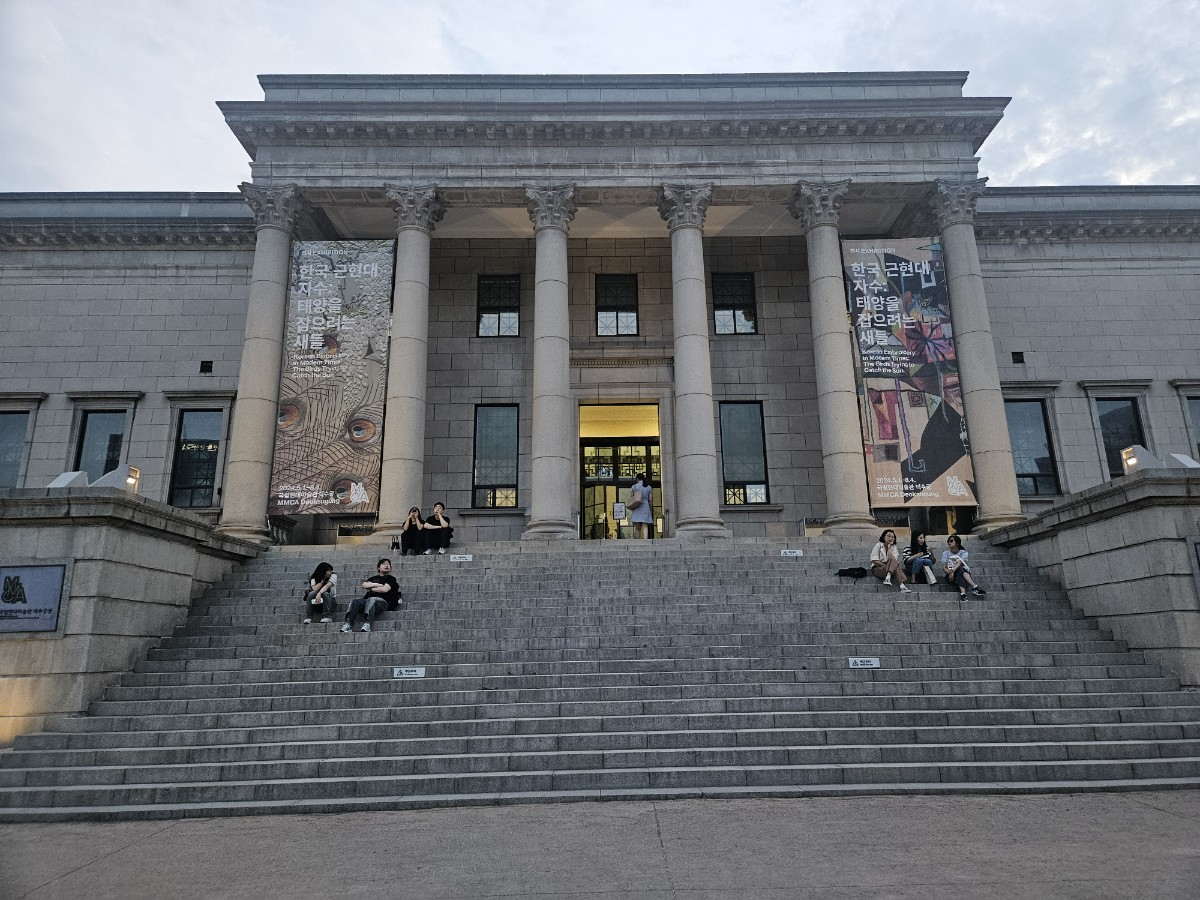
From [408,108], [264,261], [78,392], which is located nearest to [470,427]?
[264,261]

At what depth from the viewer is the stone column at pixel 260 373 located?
757 inches

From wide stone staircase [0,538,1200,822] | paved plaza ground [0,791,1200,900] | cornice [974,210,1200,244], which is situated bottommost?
paved plaza ground [0,791,1200,900]

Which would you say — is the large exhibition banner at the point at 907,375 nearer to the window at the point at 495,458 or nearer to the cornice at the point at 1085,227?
the cornice at the point at 1085,227

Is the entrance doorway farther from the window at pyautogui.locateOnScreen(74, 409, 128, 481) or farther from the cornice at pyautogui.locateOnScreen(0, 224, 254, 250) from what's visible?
the window at pyautogui.locateOnScreen(74, 409, 128, 481)

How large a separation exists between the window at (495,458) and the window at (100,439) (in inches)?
443

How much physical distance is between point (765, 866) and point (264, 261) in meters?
20.2

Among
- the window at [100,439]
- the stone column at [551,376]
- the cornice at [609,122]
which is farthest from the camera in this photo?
the window at [100,439]

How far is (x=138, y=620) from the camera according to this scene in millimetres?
11844

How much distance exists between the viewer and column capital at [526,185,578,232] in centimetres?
2167

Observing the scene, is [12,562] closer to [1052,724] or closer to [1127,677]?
[1052,724]

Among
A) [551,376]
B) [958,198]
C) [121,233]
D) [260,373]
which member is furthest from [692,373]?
[121,233]

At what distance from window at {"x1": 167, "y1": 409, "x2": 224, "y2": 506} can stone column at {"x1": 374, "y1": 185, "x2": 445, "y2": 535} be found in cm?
783

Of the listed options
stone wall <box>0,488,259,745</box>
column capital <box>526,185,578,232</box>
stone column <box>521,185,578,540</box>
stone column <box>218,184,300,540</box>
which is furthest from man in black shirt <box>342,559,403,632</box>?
column capital <box>526,185,578,232</box>

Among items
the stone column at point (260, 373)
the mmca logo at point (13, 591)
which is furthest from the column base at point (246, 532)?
the mmca logo at point (13, 591)
